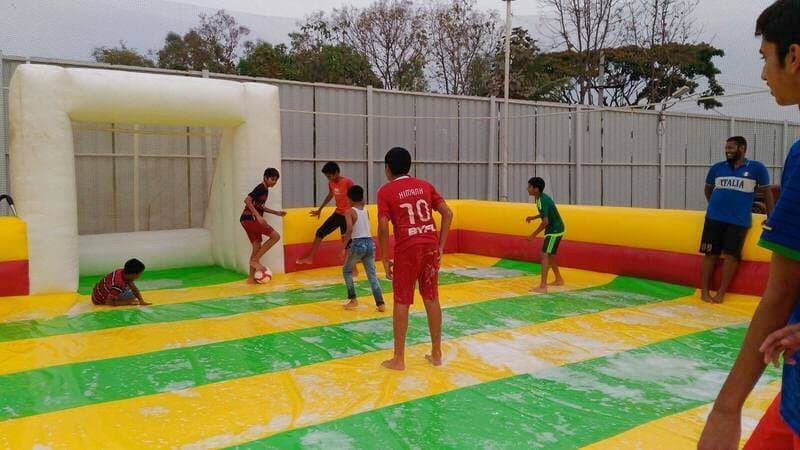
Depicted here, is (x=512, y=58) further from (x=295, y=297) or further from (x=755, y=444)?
(x=755, y=444)

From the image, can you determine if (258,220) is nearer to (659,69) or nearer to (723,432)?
(723,432)

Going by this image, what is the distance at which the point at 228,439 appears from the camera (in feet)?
11.5

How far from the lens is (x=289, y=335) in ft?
18.9

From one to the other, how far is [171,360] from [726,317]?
524cm

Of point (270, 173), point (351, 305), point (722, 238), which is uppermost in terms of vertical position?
point (270, 173)

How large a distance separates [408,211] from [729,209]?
4.10 meters

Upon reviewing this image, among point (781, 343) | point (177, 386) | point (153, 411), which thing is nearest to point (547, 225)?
point (177, 386)

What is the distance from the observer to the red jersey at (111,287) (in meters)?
6.74

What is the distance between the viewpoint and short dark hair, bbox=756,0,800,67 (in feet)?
4.58

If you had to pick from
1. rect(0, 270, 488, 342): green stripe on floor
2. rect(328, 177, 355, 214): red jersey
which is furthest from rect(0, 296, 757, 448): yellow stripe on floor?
rect(328, 177, 355, 214): red jersey

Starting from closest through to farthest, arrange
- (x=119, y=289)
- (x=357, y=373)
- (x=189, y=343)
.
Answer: (x=357, y=373) < (x=189, y=343) < (x=119, y=289)

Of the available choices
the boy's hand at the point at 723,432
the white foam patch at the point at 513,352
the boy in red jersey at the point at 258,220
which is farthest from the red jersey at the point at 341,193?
the boy's hand at the point at 723,432

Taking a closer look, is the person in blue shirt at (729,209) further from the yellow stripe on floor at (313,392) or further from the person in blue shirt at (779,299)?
the person in blue shirt at (779,299)

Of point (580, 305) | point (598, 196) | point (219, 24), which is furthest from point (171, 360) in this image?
point (219, 24)
